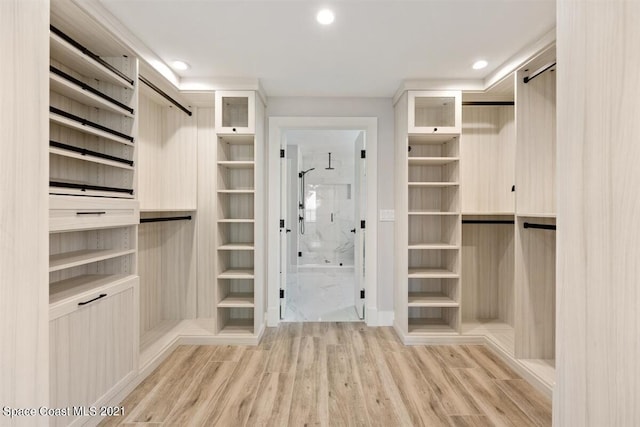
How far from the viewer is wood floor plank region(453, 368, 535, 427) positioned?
6.56 feet

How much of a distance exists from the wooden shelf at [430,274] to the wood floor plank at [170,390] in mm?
2115

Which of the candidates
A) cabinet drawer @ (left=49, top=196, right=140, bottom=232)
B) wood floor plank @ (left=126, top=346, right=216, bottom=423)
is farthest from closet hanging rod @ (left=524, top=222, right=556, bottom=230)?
cabinet drawer @ (left=49, top=196, right=140, bottom=232)

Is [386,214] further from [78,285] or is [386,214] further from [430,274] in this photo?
[78,285]

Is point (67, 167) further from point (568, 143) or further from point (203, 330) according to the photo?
point (568, 143)

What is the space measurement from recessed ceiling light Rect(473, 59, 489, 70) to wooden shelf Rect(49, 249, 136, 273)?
10.6 feet

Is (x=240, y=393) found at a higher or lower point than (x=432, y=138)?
lower

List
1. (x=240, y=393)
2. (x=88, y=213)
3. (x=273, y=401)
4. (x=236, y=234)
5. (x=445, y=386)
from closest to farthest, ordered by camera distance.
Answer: (x=88, y=213)
(x=273, y=401)
(x=240, y=393)
(x=445, y=386)
(x=236, y=234)

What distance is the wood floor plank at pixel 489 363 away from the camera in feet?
8.39

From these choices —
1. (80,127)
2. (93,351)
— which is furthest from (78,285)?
(80,127)

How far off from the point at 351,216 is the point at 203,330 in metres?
4.68

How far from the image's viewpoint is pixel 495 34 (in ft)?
7.57

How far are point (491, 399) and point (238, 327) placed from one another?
233 cm

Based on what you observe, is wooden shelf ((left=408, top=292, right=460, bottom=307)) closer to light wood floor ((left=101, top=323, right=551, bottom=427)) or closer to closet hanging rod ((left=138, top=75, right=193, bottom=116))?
light wood floor ((left=101, top=323, right=551, bottom=427))

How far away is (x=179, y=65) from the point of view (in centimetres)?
280
